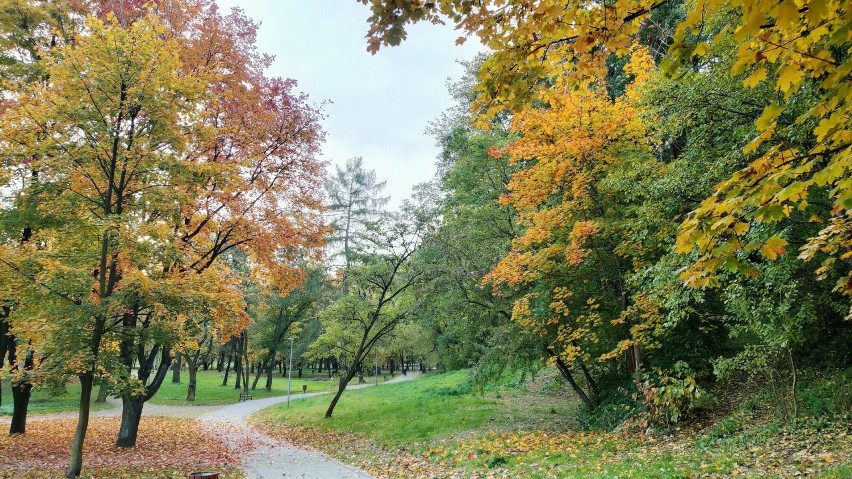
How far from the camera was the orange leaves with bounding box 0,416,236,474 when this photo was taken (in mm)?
9484

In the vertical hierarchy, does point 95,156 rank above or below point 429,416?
above

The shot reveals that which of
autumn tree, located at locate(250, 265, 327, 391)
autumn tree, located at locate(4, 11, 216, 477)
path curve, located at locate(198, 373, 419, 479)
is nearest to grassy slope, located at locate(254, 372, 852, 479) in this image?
path curve, located at locate(198, 373, 419, 479)

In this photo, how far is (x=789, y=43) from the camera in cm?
254

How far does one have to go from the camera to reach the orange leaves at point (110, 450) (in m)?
9.48

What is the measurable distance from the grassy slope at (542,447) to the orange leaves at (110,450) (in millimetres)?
2695

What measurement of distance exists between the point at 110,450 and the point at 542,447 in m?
10.3

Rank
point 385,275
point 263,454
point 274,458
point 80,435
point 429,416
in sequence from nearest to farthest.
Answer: point 80,435 → point 274,458 → point 263,454 → point 429,416 → point 385,275

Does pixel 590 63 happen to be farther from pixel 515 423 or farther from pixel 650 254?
pixel 515 423

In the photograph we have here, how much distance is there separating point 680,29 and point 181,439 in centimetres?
1600

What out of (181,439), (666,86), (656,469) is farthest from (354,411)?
(666,86)

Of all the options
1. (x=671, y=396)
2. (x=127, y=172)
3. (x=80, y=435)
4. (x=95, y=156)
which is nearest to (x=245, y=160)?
(x=127, y=172)

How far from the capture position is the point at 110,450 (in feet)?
36.7

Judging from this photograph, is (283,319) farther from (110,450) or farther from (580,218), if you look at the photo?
(580,218)

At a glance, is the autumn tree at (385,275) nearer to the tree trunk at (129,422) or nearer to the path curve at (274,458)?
the path curve at (274,458)
